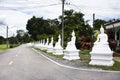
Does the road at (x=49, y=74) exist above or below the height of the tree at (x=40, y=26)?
below

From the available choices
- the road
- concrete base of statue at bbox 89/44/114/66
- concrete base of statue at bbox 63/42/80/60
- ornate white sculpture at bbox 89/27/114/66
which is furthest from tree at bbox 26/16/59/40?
the road

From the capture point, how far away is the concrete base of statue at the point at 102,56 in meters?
17.0

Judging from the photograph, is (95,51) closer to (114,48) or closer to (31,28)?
(114,48)

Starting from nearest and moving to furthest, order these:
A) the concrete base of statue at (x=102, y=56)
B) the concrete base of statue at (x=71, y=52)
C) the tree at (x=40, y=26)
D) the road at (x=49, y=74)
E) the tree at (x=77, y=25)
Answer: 1. the road at (x=49, y=74)
2. the concrete base of statue at (x=102, y=56)
3. the concrete base of statue at (x=71, y=52)
4. the tree at (x=77, y=25)
5. the tree at (x=40, y=26)

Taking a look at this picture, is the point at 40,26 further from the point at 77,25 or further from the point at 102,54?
the point at 102,54

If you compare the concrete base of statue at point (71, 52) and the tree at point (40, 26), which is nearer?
the concrete base of statue at point (71, 52)

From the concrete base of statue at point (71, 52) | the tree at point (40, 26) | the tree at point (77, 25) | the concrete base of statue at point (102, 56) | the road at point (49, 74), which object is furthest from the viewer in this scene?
the tree at point (40, 26)

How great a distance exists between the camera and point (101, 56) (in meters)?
17.3

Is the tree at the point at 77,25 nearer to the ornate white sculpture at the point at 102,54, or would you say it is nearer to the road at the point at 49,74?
the ornate white sculpture at the point at 102,54

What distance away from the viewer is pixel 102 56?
17219 millimetres

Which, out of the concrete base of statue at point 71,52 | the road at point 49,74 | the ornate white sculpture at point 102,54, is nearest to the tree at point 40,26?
the concrete base of statue at point 71,52

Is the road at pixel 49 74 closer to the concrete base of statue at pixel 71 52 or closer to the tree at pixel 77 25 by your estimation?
the concrete base of statue at pixel 71 52

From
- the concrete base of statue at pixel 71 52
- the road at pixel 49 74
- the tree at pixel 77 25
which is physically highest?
the tree at pixel 77 25

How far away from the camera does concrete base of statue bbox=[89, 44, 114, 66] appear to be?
55.7 feet
